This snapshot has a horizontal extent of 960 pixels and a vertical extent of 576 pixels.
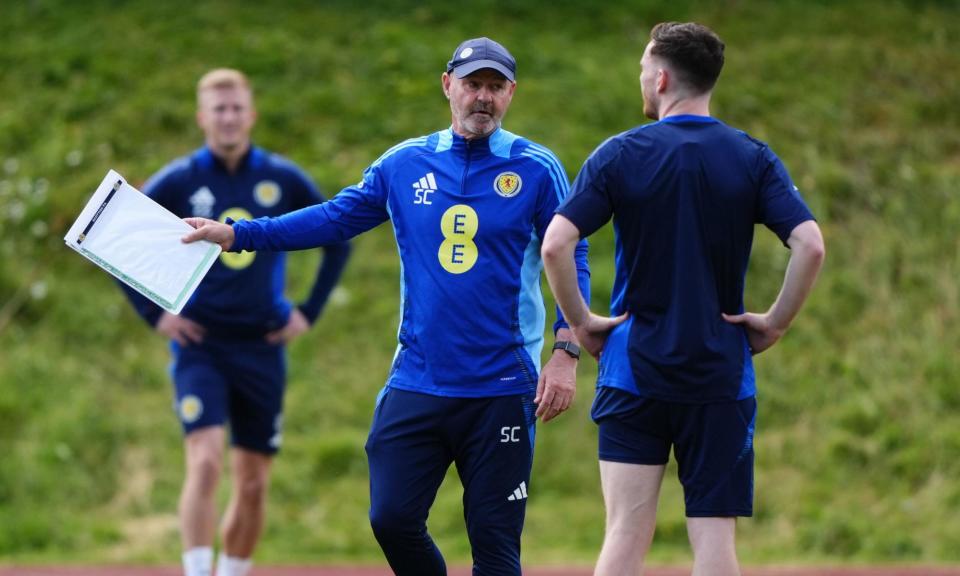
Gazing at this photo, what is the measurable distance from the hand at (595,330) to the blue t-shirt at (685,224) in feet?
0.36

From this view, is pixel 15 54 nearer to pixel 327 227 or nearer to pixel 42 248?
pixel 42 248

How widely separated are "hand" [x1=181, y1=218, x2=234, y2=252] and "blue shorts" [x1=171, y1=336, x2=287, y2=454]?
2.59 meters

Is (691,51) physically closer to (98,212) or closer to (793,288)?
(793,288)

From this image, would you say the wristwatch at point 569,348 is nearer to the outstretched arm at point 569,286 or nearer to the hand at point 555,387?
the hand at point 555,387

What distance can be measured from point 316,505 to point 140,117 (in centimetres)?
587

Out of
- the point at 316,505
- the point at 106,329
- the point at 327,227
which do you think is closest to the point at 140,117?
the point at 106,329

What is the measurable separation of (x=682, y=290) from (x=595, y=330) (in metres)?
0.38

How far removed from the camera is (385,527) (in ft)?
17.8

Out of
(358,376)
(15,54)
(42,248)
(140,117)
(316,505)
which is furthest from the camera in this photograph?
(15,54)

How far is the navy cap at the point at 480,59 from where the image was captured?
5383 mm

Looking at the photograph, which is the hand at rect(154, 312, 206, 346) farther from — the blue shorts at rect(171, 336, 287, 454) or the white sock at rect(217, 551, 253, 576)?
the white sock at rect(217, 551, 253, 576)

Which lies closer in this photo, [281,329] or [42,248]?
[281,329]

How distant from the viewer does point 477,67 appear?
17.6 feet

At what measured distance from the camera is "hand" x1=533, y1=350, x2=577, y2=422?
17.6 ft
